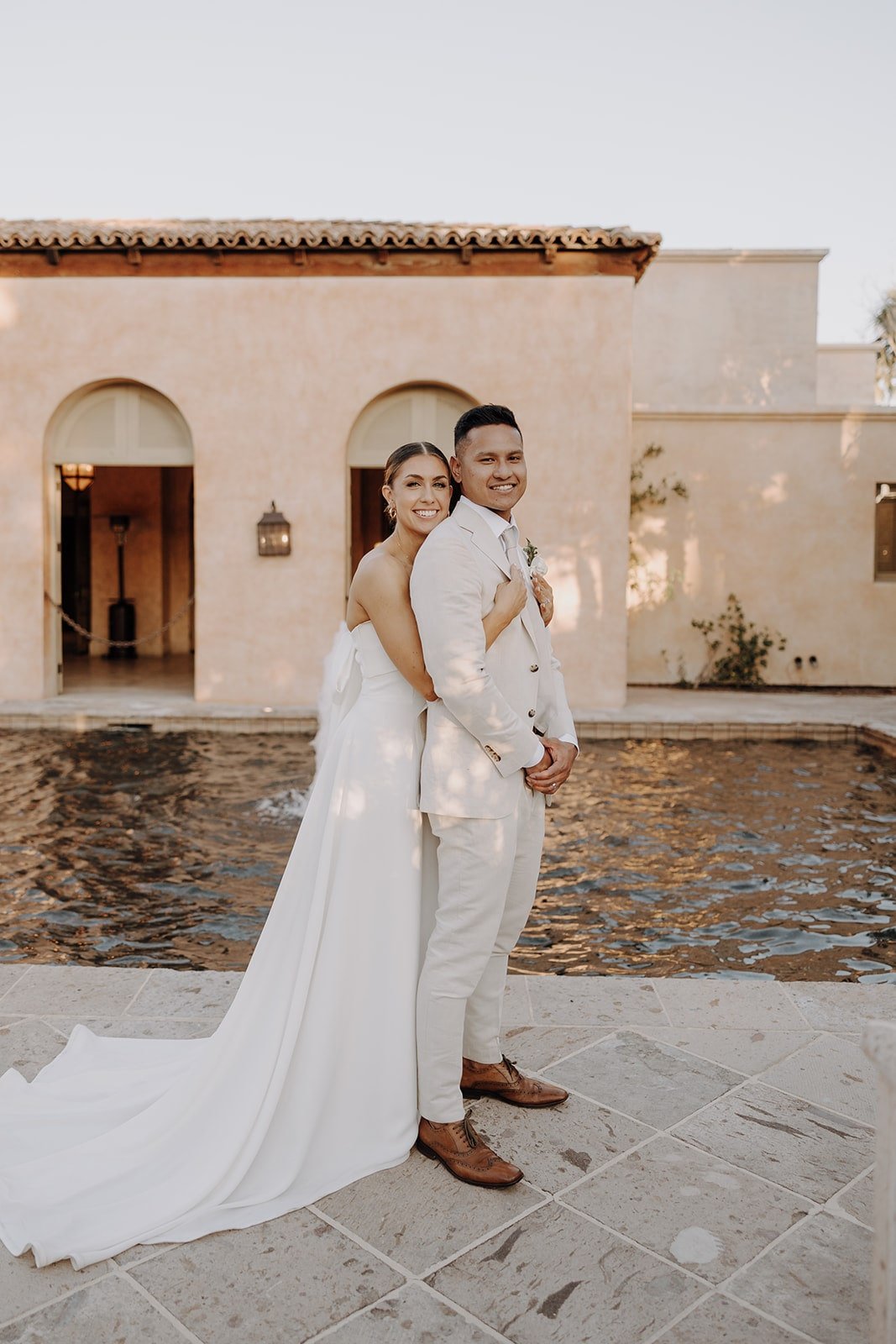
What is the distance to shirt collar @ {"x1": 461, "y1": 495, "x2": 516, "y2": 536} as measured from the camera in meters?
2.78

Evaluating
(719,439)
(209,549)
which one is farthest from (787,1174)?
(719,439)

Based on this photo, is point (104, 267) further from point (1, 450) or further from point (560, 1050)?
point (560, 1050)

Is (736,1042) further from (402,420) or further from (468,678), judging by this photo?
(402,420)

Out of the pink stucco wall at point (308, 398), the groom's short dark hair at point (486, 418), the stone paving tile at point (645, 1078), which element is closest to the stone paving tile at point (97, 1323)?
the stone paving tile at point (645, 1078)

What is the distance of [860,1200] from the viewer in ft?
8.32

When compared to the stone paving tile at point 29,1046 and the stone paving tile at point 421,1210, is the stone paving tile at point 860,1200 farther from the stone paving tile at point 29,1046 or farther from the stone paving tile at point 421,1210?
the stone paving tile at point 29,1046

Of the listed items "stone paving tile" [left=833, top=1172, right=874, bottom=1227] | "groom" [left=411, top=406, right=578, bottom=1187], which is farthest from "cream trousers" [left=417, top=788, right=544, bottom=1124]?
"stone paving tile" [left=833, top=1172, right=874, bottom=1227]

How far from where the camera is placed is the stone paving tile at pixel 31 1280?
2.16m

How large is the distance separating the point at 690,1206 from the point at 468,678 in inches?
52.0

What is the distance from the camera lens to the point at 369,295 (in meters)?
11.9

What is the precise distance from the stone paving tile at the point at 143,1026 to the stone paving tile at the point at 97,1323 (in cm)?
124

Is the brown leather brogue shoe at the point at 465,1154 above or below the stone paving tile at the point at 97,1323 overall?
above

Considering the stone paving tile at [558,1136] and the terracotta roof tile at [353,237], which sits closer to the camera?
the stone paving tile at [558,1136]

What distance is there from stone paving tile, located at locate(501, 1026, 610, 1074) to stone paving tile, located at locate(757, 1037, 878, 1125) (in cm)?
56
